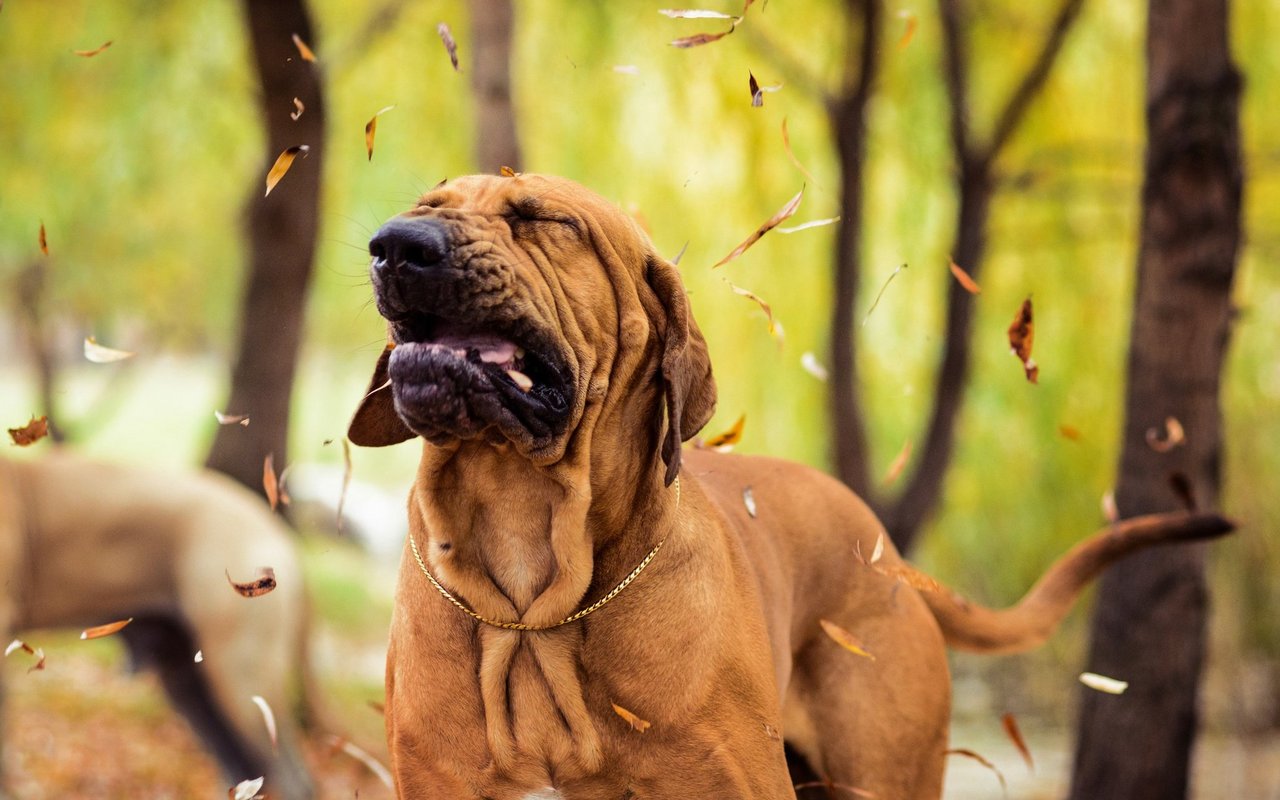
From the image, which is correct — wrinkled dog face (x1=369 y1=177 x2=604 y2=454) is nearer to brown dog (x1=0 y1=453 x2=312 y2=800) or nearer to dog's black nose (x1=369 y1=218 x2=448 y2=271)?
dog's black nose (x1=369 y1=218 x2=448 y2=271)

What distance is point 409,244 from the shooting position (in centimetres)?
266

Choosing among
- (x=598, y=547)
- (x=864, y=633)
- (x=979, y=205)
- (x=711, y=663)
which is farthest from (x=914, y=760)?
(x=979, y=205)

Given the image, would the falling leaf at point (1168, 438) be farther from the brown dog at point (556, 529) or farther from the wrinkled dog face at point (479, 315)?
the wrinkled dog face at point (479, 315)

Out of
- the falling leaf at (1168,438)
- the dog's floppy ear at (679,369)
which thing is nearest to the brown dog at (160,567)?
the dog's floppy ear at (679,369)

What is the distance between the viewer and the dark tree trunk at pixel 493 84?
6293 millimetres

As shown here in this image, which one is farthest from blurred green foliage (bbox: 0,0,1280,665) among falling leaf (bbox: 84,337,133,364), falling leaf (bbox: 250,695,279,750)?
falling leaf (bbox: 84,337,133,364)

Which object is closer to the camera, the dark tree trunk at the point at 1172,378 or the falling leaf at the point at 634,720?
the falling leaf at the point at 634,720

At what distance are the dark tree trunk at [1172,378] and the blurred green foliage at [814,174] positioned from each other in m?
2.91

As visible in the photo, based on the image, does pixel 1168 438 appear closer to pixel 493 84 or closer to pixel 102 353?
pixel 493 84

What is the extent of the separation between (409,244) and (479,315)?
19 centimetres

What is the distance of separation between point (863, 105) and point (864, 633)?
16.4ft

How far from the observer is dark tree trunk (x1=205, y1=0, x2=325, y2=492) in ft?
22.9

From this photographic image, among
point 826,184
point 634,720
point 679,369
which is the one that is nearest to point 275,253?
point 826,184

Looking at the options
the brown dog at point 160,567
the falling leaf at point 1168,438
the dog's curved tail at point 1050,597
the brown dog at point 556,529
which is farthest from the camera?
the brown dog at point 160,567
